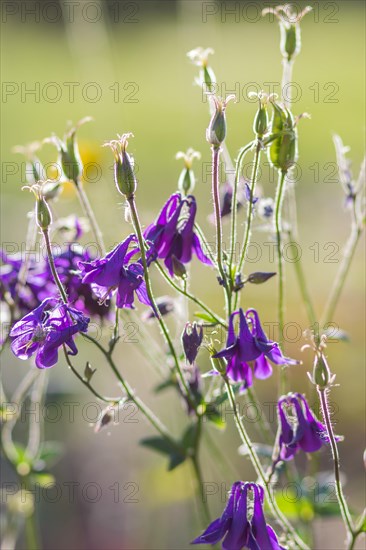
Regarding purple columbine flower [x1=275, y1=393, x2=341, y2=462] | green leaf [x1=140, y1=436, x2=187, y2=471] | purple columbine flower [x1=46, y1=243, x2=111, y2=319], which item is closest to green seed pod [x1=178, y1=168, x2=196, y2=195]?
purple columbine flower [x1=46, y1=243, x2=111, y2=319]

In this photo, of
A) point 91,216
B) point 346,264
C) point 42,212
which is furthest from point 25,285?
point 346,264

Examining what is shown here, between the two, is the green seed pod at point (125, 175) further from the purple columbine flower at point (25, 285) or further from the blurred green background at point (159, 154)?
the blurred green background at point (159, 154)

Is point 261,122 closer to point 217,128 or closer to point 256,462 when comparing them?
point 217,128

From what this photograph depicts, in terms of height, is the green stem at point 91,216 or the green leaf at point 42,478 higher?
the green stem at point 91,216

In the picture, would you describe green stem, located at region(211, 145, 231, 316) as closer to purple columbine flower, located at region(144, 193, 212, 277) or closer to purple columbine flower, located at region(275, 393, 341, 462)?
purple columbine flower, located at region(144, 193, 212, 277)

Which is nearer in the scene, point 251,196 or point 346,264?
point 251,196

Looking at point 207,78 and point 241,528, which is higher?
point 207,78

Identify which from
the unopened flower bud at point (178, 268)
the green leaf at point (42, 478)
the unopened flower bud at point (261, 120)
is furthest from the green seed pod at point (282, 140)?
the green leaf at point (42, 478)
